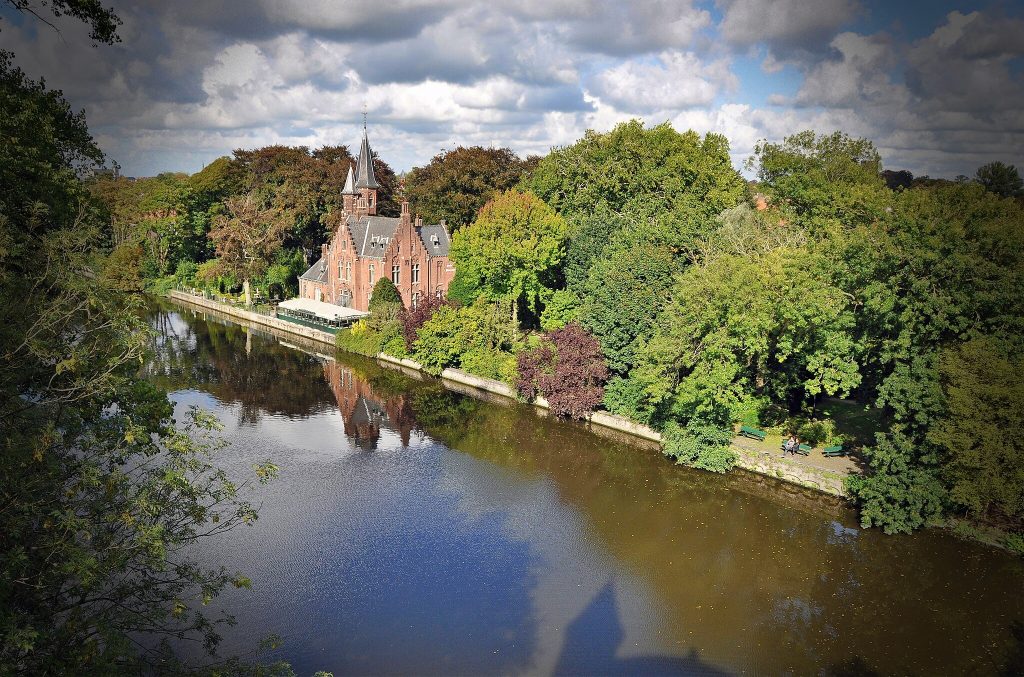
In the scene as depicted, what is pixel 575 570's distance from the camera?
19.7m

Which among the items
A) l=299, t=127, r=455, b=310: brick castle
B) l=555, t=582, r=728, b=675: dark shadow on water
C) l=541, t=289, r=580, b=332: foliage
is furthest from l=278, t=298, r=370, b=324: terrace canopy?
l=555, t=582, r=728, b=675: dark shadow on water

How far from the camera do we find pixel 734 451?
26938 mm

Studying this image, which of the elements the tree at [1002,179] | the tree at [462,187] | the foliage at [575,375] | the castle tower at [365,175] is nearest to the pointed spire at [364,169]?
the castle tower at [365,175]

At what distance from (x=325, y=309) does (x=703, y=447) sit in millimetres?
32603

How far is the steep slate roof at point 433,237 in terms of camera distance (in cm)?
5353

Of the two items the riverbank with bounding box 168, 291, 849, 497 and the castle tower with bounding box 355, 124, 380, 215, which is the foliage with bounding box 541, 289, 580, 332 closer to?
the riverbank with bounding box 168, 291, 849, 497

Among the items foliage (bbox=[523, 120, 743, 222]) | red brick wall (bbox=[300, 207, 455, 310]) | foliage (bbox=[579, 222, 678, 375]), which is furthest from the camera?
red brick wall (bbox=[300, 207, 455, 310])

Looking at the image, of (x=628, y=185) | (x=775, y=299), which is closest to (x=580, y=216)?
(x=628, y=185)

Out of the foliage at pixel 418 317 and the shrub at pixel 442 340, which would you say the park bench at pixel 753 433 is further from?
the foliage at pixel 418 317

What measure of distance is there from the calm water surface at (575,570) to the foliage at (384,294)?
17327 mm

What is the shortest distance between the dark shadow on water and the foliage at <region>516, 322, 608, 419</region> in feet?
47.1

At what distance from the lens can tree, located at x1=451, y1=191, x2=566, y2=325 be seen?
3912 cm

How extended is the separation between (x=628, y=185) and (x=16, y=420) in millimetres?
33240

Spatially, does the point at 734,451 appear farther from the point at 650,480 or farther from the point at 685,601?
the point at 685,601
